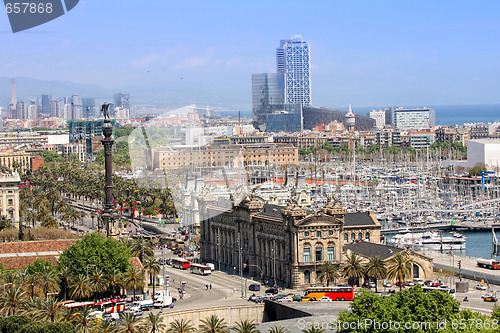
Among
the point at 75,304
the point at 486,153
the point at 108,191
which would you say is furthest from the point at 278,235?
the point at 486,153

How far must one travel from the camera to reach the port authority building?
2048 inches

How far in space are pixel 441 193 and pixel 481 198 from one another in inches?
290

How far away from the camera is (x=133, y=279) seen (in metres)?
49.3

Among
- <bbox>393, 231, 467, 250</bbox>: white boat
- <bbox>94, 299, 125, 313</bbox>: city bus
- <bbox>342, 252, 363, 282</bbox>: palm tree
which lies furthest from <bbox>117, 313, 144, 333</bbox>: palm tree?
<bbox>393, 231, 467, 250</bbox>: white boat

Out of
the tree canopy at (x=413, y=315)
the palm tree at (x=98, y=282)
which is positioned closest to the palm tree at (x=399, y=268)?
the tree canopy at (x=413, y=315)

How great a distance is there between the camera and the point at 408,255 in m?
52.4

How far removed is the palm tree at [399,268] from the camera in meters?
49.7

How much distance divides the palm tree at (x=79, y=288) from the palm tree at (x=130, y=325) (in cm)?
879

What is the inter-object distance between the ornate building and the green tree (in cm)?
791

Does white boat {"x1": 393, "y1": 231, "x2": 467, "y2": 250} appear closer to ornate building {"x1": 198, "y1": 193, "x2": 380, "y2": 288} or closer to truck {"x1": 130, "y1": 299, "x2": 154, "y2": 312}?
ornate building {"x1": 198, "y1": 193, "x2": 380, "y2": 288}

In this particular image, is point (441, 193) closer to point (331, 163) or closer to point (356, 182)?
point (356, 182)

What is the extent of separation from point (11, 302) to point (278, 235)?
17918mm

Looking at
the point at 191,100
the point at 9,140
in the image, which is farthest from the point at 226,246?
the point at 9,140

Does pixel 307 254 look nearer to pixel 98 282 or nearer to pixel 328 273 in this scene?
pixel 328 273
